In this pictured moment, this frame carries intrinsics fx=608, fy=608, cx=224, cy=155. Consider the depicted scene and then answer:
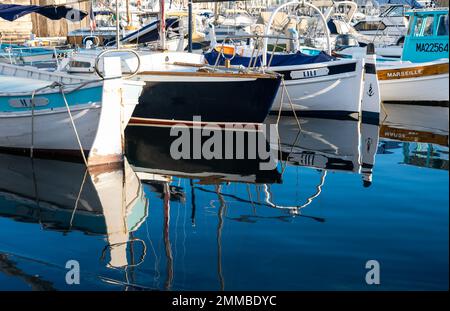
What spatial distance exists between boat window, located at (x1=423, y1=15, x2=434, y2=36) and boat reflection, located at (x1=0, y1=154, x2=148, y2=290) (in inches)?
518

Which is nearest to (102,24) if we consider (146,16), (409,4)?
(146,16)

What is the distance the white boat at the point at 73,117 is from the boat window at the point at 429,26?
12.4 metres

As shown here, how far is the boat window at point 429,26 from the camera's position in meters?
→ 20.4

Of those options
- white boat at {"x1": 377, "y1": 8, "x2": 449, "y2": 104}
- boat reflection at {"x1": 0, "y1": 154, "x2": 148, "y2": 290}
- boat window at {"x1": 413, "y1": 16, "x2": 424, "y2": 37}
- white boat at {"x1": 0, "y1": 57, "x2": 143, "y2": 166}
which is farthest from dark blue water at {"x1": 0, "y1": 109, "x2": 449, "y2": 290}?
boat window at {"x1": 413, "y1": 16, "x2": 424, "y2": 37}

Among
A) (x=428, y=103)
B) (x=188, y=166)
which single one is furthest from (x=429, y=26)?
(x=188, y=166)

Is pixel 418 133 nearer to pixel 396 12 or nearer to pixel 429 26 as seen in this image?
pixel 429 26

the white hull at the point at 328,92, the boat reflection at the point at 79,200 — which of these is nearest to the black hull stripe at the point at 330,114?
the white hull at the point at 328,92

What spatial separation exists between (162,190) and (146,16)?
2824 centimetres

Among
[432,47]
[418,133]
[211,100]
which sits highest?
[432,47]

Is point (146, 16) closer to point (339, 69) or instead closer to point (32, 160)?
point (339, 69)

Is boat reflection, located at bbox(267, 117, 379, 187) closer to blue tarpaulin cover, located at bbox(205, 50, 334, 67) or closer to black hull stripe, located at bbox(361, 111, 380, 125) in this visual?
black hull stripe, located at bbox(361, 111, 380, 125)

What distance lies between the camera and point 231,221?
8.16m

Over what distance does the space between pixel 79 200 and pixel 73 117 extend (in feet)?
8.32

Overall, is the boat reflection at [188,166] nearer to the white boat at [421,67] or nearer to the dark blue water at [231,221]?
the dark blue water at [231,221]
